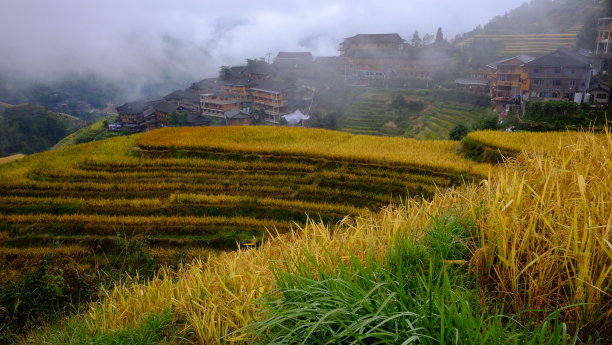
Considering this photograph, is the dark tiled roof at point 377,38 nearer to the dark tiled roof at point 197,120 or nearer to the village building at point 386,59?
the village building at point 386,59

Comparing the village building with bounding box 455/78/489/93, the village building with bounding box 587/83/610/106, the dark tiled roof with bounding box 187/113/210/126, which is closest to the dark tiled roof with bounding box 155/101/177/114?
the dark tiled roof with bounding box 187/113/210/126

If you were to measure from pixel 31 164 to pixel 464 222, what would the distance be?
15234 millimetres

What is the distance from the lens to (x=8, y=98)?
3691cm

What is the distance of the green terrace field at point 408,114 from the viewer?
74.2 feet

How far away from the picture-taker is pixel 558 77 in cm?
1706

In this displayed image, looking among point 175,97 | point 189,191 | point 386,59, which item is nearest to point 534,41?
point 386,59

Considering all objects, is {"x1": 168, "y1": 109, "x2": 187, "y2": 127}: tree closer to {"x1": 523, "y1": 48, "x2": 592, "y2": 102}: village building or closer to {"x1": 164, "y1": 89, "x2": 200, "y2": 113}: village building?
{"x1": 164, "y1": 89, "x2": 200, "y2": 113}: village building

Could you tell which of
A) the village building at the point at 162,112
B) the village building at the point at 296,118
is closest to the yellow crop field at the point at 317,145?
the village building at the point at 296,118

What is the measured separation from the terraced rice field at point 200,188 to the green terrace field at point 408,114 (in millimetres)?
9582

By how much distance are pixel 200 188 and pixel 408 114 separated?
1759 cm

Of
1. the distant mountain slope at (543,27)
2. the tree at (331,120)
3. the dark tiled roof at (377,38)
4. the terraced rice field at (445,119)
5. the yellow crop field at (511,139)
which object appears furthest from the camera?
the dark tiled roof at (377,38)

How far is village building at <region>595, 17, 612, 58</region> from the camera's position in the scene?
18.3 m

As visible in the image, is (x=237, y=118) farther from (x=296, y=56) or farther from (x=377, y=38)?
(x=296, y=56)

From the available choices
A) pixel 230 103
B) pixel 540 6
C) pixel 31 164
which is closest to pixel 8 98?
pixel 230 103
